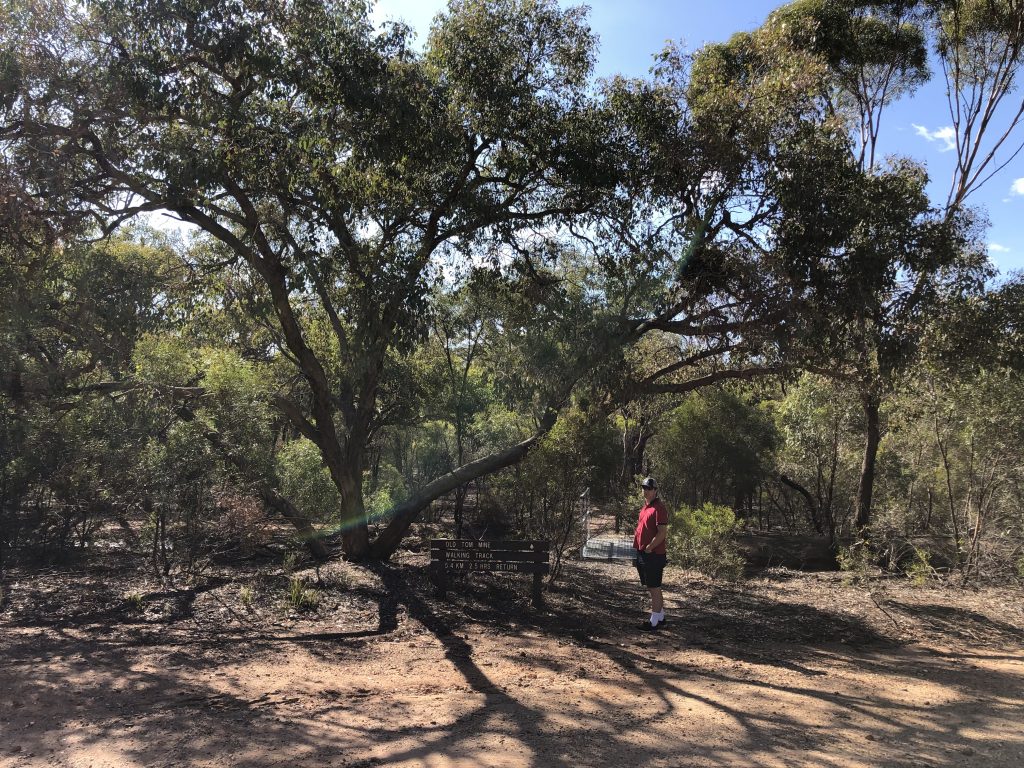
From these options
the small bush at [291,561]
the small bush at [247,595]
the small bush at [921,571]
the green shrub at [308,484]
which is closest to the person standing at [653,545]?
the small bush at [247,595]

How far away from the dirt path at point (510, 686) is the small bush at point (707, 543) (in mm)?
1755

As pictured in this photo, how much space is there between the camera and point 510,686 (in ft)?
17.3

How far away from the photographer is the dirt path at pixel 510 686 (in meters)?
3.96

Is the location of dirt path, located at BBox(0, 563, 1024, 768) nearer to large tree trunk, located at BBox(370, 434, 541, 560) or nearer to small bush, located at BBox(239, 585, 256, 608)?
small bush, located at BBox(239, 585, 256, 608)

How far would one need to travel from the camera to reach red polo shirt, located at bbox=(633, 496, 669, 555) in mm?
6938

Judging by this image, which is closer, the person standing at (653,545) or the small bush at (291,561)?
the person standing at (653,545)

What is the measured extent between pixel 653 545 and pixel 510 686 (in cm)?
241

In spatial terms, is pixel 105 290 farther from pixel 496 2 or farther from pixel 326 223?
pixel 496 2

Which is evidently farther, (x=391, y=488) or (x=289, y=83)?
(x=391, y=488)

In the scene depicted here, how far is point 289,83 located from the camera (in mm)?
7621

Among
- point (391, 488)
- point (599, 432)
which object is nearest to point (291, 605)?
point (599, 432)

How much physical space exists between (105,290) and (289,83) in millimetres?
4068

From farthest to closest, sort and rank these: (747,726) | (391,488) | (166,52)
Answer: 1. (391,488)
2. (166,52)
3. (747,726)

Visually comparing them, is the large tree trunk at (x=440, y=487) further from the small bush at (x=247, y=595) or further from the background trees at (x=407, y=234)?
the small bush at (x=247, y=595)
